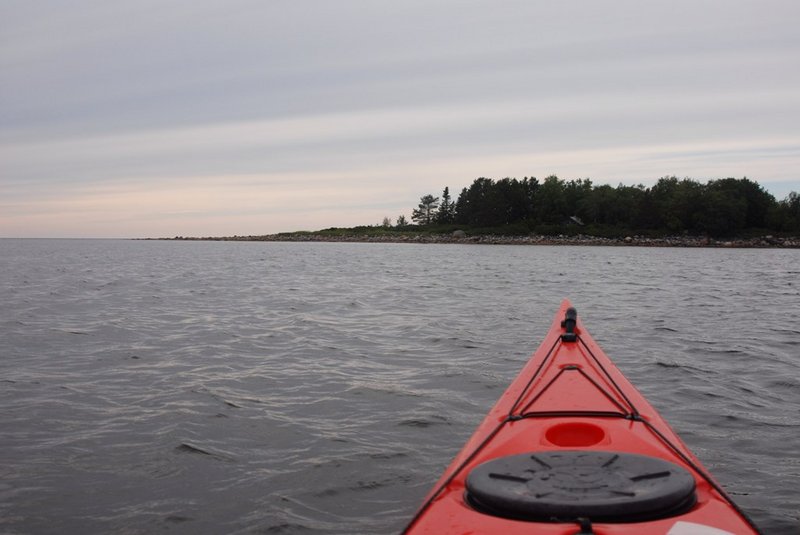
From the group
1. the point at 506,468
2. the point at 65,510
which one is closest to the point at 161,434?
the point at 65,510

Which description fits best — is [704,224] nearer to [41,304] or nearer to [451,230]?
[451,230]

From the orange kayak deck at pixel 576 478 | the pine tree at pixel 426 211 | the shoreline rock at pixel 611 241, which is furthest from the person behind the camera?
the pine tree at pixel 426 211

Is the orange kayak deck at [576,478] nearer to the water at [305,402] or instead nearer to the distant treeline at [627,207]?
the water at [305,402]

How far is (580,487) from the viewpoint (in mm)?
2986

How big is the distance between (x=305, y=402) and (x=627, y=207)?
315 ft

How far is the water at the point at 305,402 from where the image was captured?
5.11 meters

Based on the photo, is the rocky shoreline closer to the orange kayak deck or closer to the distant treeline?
the distant treeline

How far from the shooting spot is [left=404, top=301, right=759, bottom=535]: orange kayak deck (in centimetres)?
279

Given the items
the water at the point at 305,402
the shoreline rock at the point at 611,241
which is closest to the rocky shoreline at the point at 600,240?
the shoreline rock at the point at 611,241

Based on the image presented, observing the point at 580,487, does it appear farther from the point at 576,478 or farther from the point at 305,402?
the point at 305,402

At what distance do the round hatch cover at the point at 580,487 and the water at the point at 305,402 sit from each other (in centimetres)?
185

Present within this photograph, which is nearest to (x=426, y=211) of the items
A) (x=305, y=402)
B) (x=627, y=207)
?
(x=627, y=207)

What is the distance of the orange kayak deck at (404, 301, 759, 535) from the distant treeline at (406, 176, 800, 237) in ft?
287

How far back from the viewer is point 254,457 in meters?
6.05
